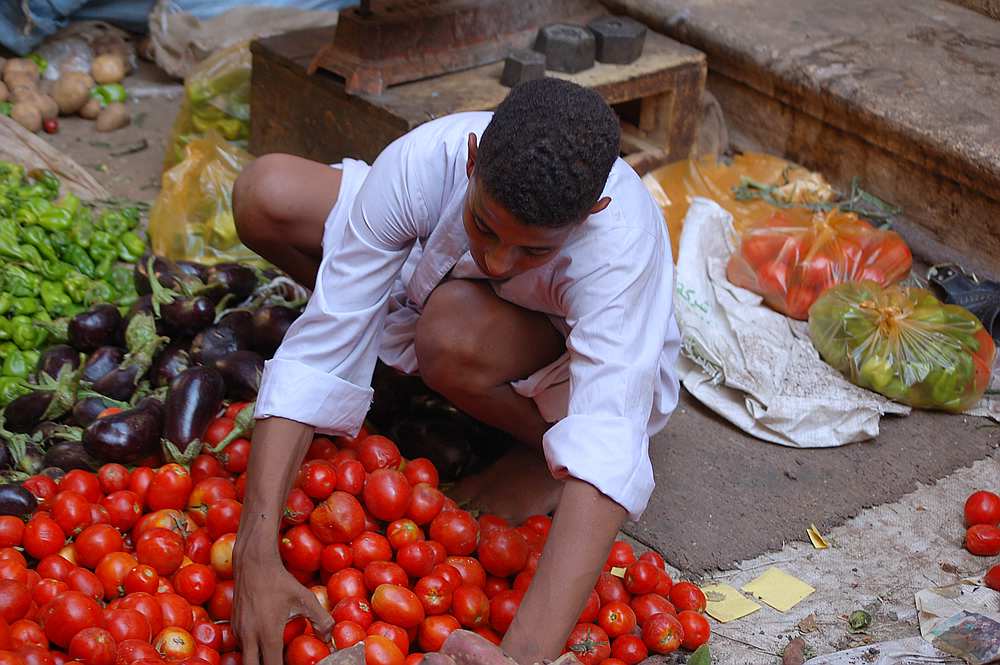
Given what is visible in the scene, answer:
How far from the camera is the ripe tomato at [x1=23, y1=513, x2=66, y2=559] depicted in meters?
2.14

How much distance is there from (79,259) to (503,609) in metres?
1.99

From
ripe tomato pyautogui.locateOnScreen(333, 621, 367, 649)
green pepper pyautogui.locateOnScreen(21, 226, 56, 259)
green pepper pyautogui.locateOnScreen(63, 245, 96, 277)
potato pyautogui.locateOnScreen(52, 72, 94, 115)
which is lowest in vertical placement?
potato pyautogui.locateOnScreen(52, 72, 94, 115)

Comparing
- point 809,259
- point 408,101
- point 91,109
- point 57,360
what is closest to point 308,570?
point 57,360

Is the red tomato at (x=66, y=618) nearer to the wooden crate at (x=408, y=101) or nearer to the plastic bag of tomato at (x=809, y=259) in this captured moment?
the wooden crate at (x=408, y=101)

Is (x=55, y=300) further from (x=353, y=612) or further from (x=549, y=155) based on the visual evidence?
(x=549, y=155)

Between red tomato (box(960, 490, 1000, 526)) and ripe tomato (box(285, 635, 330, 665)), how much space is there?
173 cm

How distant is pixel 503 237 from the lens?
1798 millimetres

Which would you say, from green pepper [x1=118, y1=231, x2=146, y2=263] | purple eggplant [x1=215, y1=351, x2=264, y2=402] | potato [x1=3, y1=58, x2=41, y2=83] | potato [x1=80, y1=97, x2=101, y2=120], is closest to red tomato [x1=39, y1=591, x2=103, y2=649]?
purple eggplant [x1=215, y1=351, x2=264, y2=402]

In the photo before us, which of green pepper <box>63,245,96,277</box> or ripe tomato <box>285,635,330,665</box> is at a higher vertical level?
ripe tomato <box>285,635,330,665</box>

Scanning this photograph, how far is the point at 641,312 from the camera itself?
2.00 meters

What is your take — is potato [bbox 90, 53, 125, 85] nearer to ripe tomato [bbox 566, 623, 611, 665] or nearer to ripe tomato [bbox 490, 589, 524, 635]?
ripe tomato [bbox 490, 589, 524, 635]

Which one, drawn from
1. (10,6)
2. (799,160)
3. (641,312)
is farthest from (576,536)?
(10,6)

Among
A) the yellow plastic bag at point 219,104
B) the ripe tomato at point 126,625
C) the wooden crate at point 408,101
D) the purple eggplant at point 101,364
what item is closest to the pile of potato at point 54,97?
the yellow plastic bag at point 219,104

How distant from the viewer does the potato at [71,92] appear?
4836 millimetres
